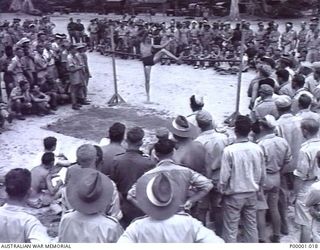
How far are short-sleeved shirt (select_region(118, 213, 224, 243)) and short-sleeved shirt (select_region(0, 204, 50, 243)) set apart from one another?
0.59m

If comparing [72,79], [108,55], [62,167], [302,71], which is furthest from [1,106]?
[108,55]

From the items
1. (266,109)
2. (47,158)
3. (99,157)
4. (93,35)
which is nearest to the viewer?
(99,157)

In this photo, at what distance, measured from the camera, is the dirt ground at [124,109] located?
340 inches

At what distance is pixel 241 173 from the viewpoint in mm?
4672

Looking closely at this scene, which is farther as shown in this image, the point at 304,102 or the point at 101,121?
the point at 101,121

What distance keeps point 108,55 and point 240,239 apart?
42.8ft

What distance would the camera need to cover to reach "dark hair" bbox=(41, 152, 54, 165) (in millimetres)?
5668

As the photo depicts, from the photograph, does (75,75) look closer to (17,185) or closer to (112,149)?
(112,149)

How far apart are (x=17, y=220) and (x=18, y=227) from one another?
47mm

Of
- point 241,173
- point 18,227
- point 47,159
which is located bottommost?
point 47,159

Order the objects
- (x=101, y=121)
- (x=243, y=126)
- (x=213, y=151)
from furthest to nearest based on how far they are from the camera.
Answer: (x=101, y=121)
(x=213, y=151)
(x=243, y=126)

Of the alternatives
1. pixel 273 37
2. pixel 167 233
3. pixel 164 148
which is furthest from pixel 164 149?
pixel 273 37

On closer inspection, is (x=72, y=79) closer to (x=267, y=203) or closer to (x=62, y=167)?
(x=62, y=167)

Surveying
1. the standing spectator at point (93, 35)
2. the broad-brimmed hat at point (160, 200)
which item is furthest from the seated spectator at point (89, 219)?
the standing spectator at point (93, 35)
